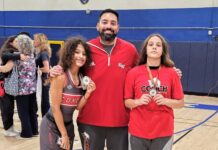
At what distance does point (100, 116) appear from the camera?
9.45 feet

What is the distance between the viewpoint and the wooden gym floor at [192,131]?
199 inches

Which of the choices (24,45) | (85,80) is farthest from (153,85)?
(24,45)

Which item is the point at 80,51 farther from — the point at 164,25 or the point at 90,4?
the point at 90,4

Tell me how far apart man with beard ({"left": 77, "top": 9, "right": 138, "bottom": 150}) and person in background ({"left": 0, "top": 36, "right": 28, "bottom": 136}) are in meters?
2.49

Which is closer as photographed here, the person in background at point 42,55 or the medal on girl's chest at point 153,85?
the medal on girl's chest at point 153,85

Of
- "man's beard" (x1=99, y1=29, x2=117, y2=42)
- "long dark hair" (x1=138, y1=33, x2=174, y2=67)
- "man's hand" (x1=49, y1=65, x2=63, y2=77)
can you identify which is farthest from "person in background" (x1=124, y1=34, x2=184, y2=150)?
"man's hand" (x1=49, y1=65, x2=63, y2=77)

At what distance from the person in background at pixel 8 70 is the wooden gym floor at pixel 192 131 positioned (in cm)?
19

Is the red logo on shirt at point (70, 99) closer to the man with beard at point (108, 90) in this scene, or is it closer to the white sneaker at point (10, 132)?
the man with beard at point (108, 90)

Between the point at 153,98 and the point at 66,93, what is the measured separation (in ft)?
2.32

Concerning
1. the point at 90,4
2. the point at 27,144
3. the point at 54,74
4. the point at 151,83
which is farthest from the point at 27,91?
the point at 90,4

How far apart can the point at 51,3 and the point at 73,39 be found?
33.7 ft

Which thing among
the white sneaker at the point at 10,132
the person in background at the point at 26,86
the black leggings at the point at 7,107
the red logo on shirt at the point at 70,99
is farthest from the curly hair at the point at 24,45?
the red logo on shirt at the point at 70,99

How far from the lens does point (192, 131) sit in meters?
5.99

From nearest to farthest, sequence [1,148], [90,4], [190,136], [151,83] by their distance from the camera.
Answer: [151,83]
[1,148]
[190,136]
[90,4]
